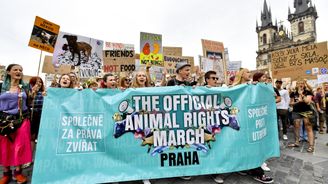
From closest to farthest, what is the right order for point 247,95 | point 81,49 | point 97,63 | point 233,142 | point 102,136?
1. point 102,136
2. point 233,142
3. point 247,95
4. point 81,49
5. point 97,63

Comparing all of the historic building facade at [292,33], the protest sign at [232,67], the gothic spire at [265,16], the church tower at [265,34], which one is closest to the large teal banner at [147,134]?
the protest sign at [232,67]

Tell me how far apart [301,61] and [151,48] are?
19.4 ft

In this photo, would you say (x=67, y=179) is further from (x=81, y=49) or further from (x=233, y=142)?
(x=81, y=49)

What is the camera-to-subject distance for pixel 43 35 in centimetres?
455

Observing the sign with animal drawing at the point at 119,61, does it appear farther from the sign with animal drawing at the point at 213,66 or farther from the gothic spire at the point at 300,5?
the gothic spire at the point at 300,5

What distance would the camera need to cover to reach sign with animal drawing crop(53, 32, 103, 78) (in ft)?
17.3

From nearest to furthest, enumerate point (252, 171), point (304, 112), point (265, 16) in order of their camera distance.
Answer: point (252, 171) → point (304, 112) → point (265, 16)

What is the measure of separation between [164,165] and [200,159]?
58 centimetres

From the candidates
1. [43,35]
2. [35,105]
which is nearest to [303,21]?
[43,35]

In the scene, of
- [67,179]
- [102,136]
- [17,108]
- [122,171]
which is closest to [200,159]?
[122,171]

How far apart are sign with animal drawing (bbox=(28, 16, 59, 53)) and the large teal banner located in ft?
6.40

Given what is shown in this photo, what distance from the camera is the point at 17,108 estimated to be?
10.6ft


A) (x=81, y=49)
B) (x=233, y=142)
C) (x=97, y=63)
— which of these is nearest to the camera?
(x=233, y=142)

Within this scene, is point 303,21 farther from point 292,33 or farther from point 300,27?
point 292,33
